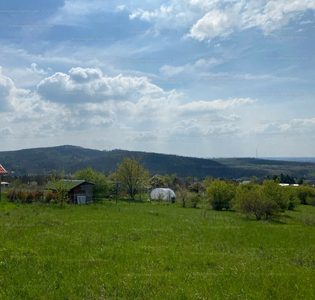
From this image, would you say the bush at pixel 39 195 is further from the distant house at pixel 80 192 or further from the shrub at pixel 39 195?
the distant house at pixel 80 192

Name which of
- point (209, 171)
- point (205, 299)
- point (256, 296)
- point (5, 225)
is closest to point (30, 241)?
point (5, 225)

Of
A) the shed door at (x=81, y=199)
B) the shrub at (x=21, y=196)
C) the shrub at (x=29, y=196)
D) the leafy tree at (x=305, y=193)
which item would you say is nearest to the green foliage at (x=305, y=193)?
the leafy tree at (x=305, y=193)

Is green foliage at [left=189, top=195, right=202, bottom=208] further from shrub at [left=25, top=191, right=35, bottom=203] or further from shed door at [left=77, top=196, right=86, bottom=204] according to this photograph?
shrub at [left=25, top=191, right=35, bottom=203]

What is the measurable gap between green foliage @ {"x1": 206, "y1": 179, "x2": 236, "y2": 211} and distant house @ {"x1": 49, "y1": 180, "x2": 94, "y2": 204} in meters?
16.7

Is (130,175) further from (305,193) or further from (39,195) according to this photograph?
(305,193)

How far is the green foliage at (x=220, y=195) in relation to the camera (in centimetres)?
3603

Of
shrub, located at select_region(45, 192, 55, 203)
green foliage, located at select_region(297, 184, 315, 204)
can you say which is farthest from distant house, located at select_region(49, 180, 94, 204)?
green foliage, located at select_region(297, 184, 315, 204)

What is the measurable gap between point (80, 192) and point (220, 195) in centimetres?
1914

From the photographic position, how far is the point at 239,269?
7.86m

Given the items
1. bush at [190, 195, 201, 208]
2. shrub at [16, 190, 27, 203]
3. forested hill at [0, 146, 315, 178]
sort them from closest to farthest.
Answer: shrub at [16, 190, 27, 203] → bush at [190, 195, 201, 208] → forested hill at [0, 146, 315, 178]

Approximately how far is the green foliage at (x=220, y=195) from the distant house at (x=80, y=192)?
16.7m

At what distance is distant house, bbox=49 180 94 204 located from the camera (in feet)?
104

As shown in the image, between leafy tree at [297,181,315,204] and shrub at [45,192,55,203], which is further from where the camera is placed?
leafy tree at [297,181,315,204]

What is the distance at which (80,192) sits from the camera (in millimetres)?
32781
